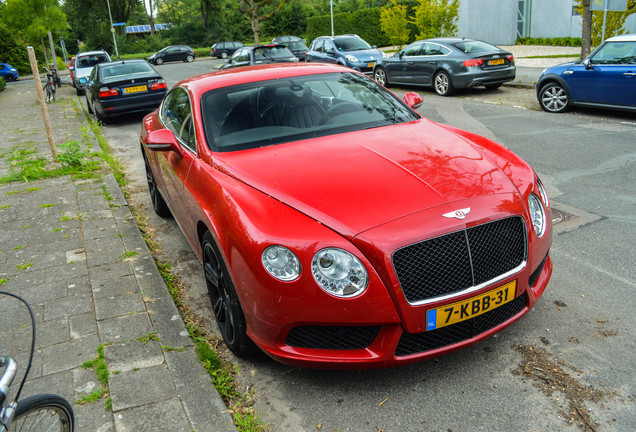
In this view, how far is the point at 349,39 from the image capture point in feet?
64.6

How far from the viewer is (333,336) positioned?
2.71 metres

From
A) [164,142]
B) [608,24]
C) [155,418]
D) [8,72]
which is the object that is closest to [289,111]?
[164,142]

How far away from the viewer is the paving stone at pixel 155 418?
101 inches

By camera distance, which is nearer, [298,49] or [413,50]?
[413,50]

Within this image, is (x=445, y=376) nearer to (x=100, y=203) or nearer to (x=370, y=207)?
(x=370, y=207)

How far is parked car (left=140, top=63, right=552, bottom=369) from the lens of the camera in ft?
8.56

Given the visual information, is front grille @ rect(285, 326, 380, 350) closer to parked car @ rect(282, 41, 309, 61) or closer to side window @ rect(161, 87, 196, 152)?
side window @ rect(161, 87, 196, 152)

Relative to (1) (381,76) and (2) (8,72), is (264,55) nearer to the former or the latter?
(1) (381,76)

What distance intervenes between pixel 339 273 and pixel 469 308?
695 mm

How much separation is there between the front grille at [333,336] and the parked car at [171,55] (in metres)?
46.4

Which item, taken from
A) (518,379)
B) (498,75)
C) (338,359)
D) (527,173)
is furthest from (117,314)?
(498,75)

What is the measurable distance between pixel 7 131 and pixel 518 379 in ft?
44.3

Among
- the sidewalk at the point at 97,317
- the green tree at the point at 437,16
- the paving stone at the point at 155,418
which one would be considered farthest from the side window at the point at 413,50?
the paving stone at the point at 155,418

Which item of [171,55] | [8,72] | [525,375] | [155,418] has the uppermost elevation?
[171,55]
